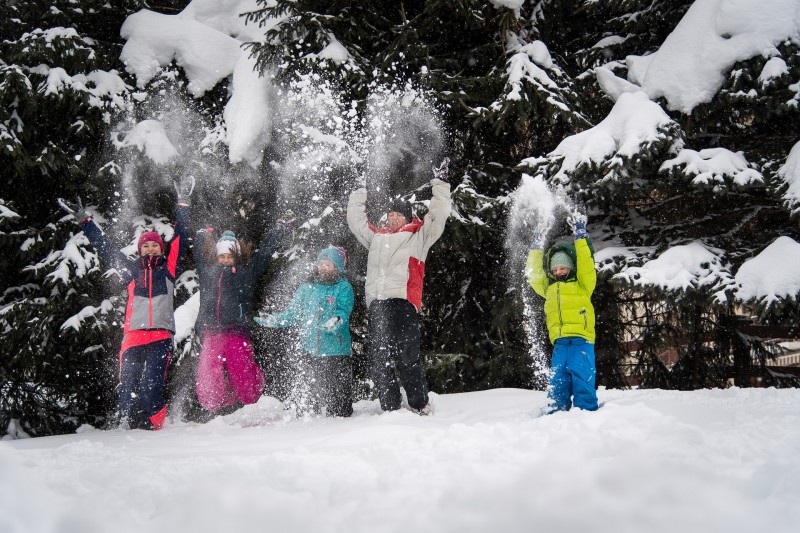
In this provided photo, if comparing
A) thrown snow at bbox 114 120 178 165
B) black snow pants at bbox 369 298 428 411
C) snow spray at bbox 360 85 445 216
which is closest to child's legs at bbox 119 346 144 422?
black snow pants at bbox 369 298 428 411

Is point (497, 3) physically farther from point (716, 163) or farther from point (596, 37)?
point (716, 163)

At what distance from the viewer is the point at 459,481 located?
2.24 metres

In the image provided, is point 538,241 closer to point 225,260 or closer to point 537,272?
point 537,272

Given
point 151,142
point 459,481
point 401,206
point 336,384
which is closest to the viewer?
point 459,481

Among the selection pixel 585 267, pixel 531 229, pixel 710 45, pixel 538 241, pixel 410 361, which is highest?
pixel 710 45

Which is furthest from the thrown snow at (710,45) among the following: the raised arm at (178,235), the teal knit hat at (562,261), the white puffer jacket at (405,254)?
the raised arm at (178,235)

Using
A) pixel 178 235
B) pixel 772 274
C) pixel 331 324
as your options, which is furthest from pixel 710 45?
pixel 178 235

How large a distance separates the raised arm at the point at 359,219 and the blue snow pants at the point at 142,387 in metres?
1.99

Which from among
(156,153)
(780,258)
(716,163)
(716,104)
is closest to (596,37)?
(716,104)

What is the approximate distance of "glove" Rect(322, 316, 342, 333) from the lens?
16.1 feet

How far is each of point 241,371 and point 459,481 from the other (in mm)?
3239

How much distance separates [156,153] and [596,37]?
226 inches

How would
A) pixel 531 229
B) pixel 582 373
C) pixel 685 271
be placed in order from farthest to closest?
1. pixel 531 229
2. pixel 685 271
3. pixel 582 373

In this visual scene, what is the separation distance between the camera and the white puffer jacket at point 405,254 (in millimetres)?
4742
